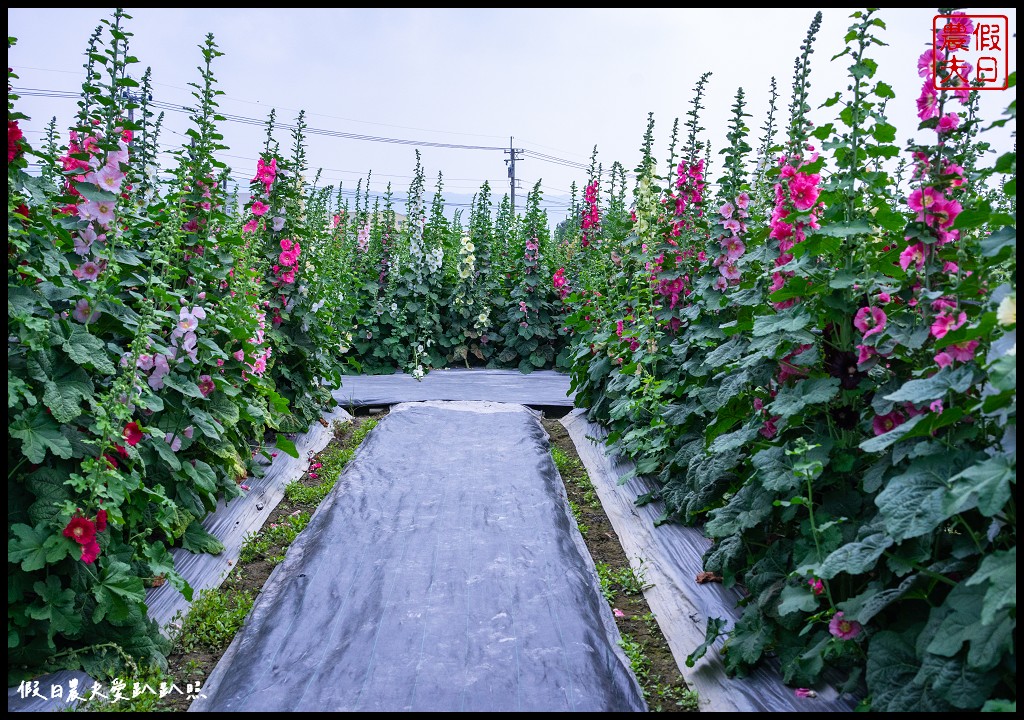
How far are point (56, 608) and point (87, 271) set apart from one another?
4.23ft

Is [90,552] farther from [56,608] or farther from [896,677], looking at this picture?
[896,677]

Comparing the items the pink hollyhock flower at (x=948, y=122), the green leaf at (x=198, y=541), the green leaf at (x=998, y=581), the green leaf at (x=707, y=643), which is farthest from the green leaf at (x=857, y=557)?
the green leaf at (x=198, y=541)

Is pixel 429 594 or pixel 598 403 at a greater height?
pixel 598 403

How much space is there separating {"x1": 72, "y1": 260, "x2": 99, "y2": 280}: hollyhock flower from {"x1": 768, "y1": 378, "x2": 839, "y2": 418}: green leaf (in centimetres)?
257

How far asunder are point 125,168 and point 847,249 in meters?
2.70

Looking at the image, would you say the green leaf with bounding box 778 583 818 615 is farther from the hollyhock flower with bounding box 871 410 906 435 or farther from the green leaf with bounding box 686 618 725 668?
the hollyhock flower with bounding box 871 410 906 435

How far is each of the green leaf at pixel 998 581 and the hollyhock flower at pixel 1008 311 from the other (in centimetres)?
49

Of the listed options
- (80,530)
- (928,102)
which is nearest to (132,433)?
(80,530)

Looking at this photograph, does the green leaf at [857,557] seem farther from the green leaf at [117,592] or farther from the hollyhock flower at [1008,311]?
the green leaf at [117,592]

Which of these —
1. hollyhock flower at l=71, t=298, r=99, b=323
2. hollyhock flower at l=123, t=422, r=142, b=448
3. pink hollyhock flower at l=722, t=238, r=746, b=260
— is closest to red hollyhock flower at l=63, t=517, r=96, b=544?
hollyhock flower at l=123, t=422, r=142, b=448

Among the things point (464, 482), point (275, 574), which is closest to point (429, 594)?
point (275, 574)

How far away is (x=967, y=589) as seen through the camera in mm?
1889

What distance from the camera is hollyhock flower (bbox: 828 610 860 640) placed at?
225 cm

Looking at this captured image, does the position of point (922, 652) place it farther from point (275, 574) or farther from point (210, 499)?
point (210, 499)
